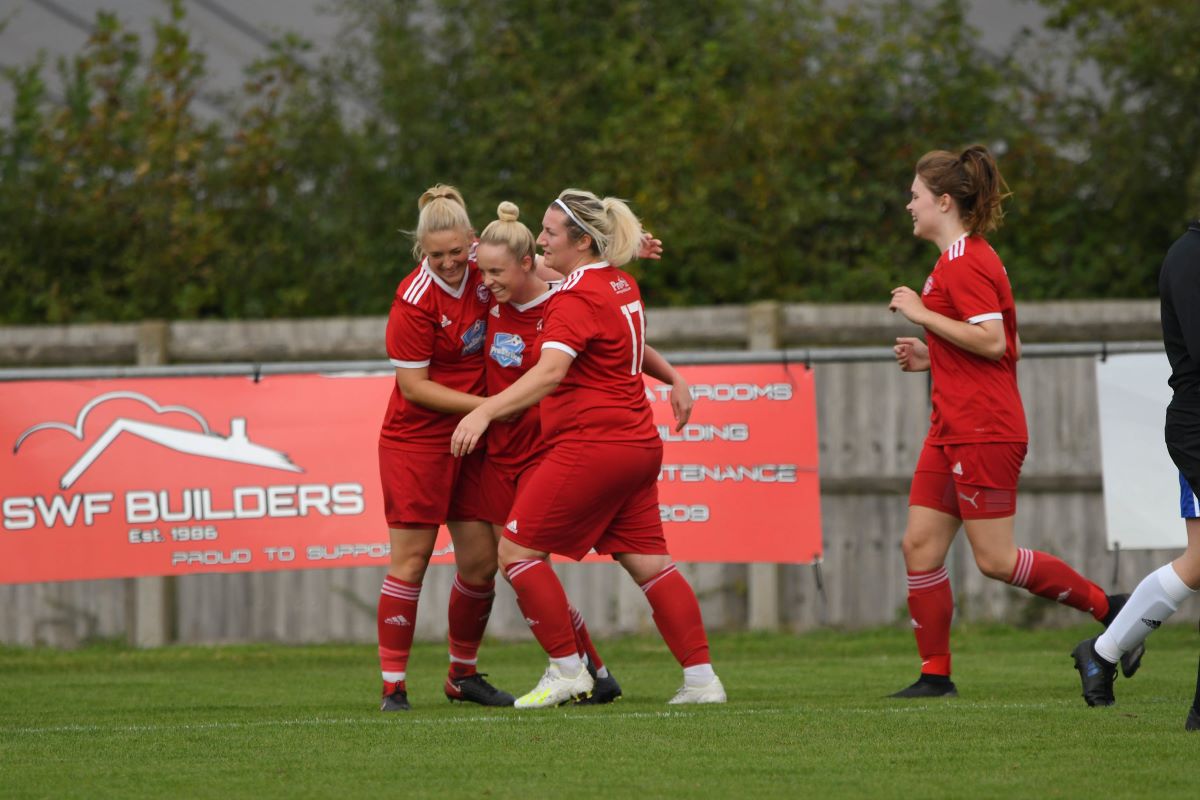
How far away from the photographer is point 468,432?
19.4 feet

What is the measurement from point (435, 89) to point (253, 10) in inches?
72.6

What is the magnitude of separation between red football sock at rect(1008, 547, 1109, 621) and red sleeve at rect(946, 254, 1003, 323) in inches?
36.5

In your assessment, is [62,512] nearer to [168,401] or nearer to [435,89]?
[168,401]

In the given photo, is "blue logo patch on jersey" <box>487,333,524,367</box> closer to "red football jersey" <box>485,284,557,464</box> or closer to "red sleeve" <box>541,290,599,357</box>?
"red football jersey" <box>485,284,557,464</box>

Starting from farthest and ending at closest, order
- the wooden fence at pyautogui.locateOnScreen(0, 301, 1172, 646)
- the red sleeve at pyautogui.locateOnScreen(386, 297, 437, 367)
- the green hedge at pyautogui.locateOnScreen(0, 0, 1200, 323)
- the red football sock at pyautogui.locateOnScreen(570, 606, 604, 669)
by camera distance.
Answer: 1. the green hedge at pyautogui.locateOnScreen(0, 0, 1200, 323)
2. the wooden fence at pyautogui.locateOnScreen(0, 301, 1172, 646)
3. the red football sock at pyautogui.locateOnScreen(570, 606, 604, 669)
4. the red sleeve at pyautogui.locateOnScreen(386, 297, 437, 367)

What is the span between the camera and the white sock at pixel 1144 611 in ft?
18.3

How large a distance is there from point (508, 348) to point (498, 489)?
0.57 metres

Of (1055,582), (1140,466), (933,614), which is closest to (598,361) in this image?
(933,614)

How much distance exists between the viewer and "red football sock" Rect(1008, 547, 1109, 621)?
6.35m

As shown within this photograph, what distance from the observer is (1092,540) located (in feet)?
32.1

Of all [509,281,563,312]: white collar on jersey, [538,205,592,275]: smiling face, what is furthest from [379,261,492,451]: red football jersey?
[538,205,592,275]: smiling face

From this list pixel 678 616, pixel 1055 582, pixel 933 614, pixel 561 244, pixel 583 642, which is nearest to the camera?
pixel 561 244

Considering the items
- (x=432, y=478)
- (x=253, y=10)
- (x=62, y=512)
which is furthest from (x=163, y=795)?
(x=253, y=10)

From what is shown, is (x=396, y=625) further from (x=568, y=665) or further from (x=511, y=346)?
(x=511, y=346)
